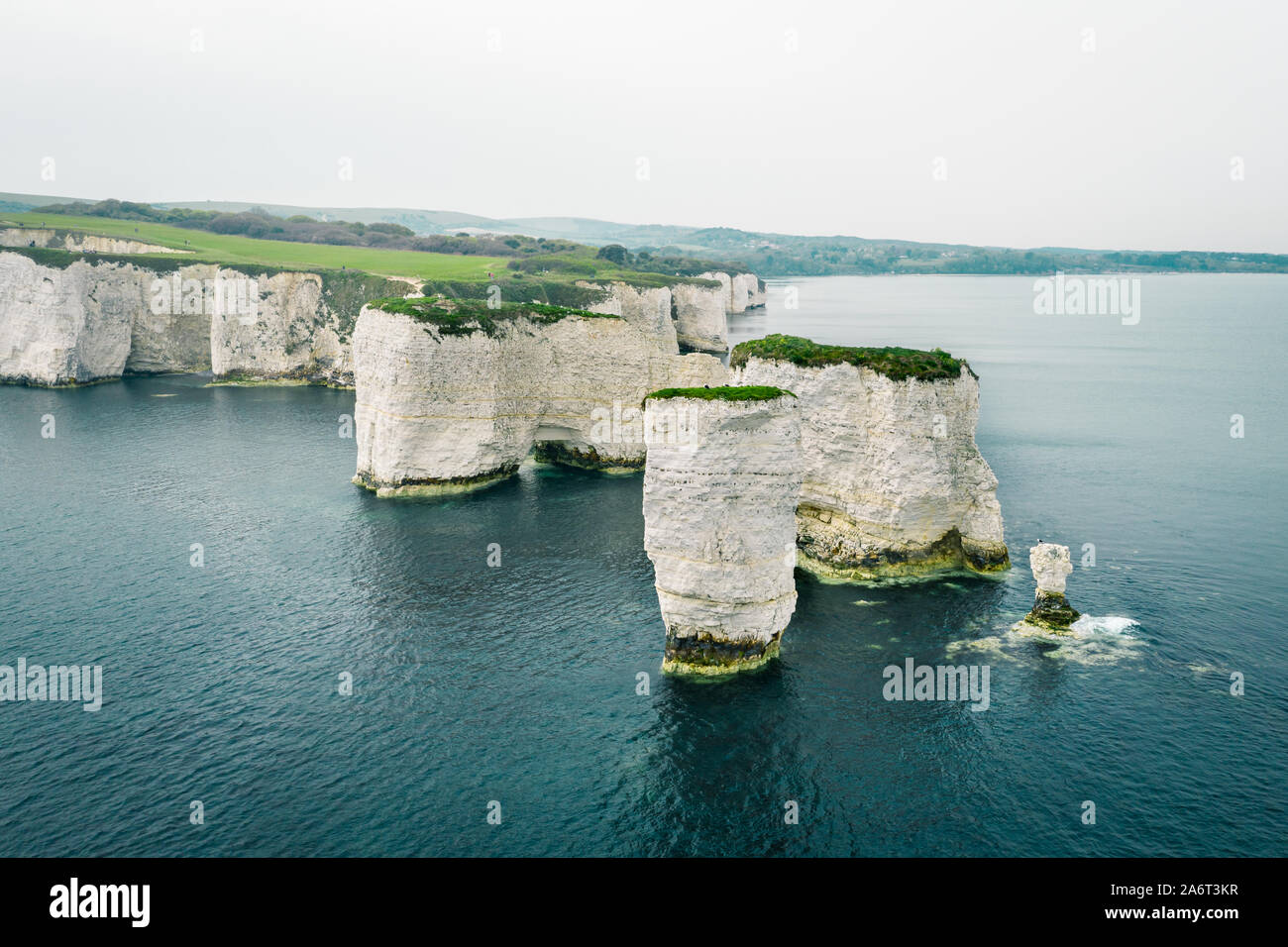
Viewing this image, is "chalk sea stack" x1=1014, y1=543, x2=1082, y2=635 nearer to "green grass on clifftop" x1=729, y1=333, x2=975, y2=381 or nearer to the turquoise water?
the turquoise water

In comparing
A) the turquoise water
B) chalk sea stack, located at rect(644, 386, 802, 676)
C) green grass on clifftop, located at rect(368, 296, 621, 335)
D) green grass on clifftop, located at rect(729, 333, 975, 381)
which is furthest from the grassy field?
chalk sea stack, located at rect(644, 386, 802, 676)

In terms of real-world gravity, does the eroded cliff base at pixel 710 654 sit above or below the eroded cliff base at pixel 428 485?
below

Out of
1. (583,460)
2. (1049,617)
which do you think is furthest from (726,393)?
(583,460)

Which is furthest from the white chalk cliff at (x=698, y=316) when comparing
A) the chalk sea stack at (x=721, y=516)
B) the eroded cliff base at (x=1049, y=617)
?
the chalk sea stack at (x=721, y=516)

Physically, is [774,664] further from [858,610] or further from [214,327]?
[214,327]

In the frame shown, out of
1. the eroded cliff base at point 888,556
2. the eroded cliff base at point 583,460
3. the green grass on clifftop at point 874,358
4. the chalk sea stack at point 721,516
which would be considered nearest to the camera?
the chalk sea stack at point 721,516

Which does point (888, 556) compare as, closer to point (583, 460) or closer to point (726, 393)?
point (726, 393)

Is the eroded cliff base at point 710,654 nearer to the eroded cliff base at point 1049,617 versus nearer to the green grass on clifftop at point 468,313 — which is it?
the eroded cliff base at point 1049,617
